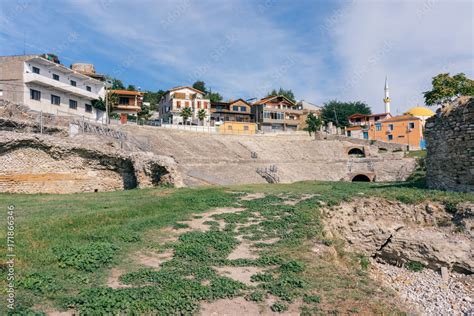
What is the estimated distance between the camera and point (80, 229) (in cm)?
981

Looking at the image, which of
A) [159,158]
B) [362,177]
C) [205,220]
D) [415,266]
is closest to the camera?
[205,220]

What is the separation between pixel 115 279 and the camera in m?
7.07

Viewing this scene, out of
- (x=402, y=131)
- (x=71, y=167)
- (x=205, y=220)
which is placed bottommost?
(x=205, y=220)

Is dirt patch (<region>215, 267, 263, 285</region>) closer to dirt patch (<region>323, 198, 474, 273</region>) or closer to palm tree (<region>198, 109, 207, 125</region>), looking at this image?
dirt patch (<region>323, 198, 474, 273</region>)

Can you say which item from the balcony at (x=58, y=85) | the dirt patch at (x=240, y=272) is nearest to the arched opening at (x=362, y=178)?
the balcony at (x=58, y=85)

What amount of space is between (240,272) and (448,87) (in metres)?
44.4

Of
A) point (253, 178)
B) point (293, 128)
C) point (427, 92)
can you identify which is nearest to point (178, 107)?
point (293, 128)

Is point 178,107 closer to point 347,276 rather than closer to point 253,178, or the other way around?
point 253,178

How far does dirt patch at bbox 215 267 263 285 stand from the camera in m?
7.42

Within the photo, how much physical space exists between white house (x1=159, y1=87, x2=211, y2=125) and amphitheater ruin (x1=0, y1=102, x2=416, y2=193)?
1605 cm

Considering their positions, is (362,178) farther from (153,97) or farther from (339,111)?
(153,97)

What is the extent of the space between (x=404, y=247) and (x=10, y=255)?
12302 mm

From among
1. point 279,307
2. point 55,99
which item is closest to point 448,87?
point 279,307

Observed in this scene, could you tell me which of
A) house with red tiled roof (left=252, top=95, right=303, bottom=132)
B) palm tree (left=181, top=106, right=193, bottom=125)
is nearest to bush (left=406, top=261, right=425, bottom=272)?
palm tree (left=181, top=106, right=193, bottom=125)
